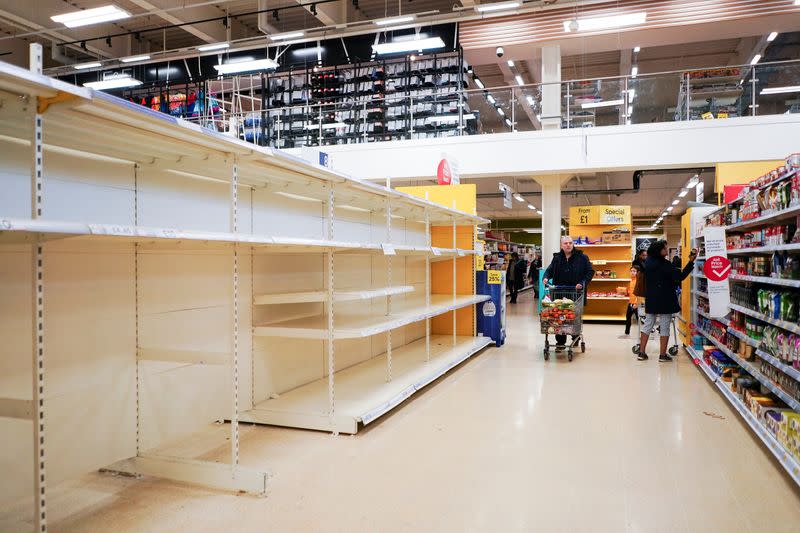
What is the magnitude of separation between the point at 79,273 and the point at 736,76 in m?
10.4

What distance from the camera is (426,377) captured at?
5520mm

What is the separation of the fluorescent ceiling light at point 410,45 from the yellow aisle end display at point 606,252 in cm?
490

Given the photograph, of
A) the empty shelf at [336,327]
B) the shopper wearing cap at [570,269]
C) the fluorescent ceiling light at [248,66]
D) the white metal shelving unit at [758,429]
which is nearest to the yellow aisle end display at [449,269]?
the shopper wearing cap at [570,269]

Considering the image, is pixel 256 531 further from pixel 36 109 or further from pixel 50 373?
pixel 36 109

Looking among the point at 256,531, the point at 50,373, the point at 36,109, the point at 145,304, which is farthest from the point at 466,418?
the point at 36,109

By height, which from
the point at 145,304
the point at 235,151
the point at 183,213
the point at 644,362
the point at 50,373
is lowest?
the point at 644,362

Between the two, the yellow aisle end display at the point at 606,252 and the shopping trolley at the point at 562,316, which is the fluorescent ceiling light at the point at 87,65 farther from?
the shopping trolley at the point at 562,316

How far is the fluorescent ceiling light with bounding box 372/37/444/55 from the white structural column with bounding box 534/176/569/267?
346 centimetres

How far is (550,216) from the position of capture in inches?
459

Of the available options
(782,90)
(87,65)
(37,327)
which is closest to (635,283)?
(782,90)

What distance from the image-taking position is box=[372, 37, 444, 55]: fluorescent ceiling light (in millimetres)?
10453

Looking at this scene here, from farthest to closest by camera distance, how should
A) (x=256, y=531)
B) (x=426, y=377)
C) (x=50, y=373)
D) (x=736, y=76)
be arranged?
1. (x=736, y=76)
2. (x=426, y=377)
3. (x=50, y=373)
4. (x=256, y=531)

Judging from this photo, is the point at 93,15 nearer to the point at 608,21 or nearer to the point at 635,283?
the point at 608,21

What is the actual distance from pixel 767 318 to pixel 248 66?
10663mm
